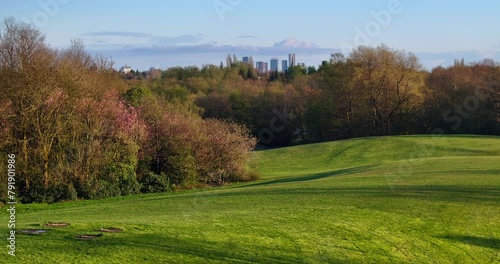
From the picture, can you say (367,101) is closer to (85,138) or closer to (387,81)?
(387,81)

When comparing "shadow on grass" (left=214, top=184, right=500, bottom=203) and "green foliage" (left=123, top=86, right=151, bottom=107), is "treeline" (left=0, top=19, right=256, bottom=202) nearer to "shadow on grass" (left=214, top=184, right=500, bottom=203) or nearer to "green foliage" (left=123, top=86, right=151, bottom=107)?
"green foliage" (left=123, top=86, right=151, bottom=107)

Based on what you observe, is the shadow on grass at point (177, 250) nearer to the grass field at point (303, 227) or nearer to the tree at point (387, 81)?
the grass field at point (303, 227)

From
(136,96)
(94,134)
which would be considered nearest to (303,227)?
(94,134)

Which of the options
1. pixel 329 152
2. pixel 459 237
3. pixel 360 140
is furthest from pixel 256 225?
pixel 360 140

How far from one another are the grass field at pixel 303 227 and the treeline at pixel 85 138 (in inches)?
230

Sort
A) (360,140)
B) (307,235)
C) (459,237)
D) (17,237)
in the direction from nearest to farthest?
(17,237) → (307,235) → (459,237) → (360,140)

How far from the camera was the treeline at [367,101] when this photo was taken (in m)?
75.2

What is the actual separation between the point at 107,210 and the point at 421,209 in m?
12.3

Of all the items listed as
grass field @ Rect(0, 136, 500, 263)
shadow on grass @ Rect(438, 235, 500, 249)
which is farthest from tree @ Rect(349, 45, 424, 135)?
shadow on grass @ Rect(438, 235, 500, 249)

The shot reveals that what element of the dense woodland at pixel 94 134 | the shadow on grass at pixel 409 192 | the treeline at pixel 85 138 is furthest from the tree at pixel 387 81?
the shadow on grass at pixel 409 192

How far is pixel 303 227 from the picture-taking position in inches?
682

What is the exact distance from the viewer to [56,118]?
3591 centimetres

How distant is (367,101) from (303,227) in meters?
64.8

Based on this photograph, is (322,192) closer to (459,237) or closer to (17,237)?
(459,237)
